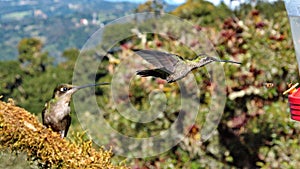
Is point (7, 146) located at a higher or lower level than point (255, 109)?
higher

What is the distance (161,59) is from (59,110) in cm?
60

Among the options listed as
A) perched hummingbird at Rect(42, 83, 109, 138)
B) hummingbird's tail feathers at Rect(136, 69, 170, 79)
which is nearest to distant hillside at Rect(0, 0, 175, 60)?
perched hummingbird at Rect(42, 83, 109, 138)

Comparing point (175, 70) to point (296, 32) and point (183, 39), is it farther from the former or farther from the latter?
point (183, 39)

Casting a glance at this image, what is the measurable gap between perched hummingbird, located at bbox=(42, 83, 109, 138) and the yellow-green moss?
24 centimetres

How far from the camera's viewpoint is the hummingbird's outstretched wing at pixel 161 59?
2045 millimetres

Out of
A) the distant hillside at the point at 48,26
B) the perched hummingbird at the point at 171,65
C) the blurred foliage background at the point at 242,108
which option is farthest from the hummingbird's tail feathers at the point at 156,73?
the distant hillside at the point at 48,26

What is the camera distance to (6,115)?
6.77 feet

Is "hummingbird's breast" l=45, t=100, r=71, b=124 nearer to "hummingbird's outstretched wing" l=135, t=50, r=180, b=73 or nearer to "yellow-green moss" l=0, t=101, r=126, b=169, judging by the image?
"yellow-green moss" l=0, t=101, r=126, b=169

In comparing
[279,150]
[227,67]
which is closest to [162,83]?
[227,67]

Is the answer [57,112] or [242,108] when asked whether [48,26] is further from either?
[57,112]

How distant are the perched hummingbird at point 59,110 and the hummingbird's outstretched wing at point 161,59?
0.46 metres

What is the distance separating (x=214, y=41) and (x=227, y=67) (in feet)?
1.17

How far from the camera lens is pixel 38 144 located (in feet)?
6.82

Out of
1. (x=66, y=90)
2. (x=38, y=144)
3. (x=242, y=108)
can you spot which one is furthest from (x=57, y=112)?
(x=242, y=108)
